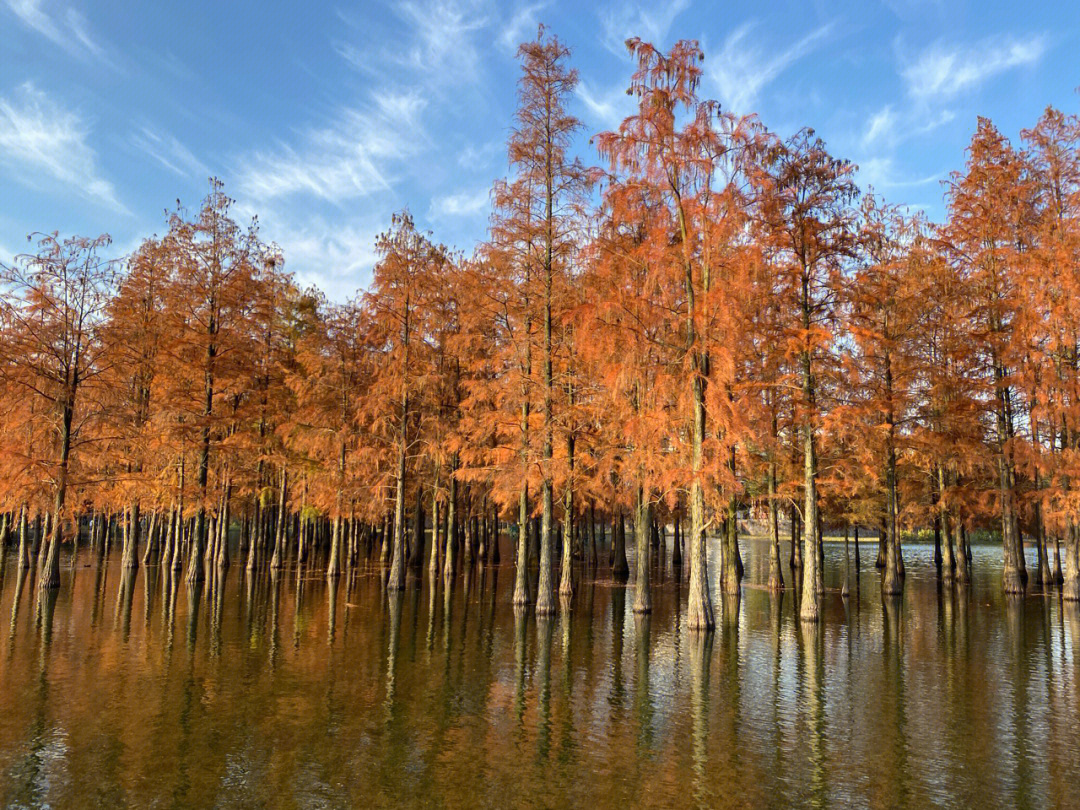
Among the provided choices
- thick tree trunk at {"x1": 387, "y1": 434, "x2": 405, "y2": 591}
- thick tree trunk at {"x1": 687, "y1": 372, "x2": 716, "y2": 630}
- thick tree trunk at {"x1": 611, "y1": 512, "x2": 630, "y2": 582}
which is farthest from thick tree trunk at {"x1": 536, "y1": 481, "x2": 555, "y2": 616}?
thick tree trunk at {"x1": 611, "y1": 512, "x2": 630, "y2": 582}

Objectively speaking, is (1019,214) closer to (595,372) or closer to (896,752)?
(595,372)

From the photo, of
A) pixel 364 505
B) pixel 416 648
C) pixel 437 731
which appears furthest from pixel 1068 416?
pixel 364 505

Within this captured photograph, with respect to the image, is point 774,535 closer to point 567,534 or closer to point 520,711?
point 567,534

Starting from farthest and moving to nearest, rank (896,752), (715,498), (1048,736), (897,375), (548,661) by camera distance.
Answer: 1. (897,375)
2. (715,498)
3. (548,661)
4. (1048,736)
5. (896,752)

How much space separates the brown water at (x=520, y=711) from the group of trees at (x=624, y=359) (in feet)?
16.2

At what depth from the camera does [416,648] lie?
53.5 feet

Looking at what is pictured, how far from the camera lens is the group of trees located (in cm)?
2072

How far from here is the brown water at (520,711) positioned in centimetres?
800

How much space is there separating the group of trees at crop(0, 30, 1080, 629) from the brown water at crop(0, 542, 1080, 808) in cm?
494

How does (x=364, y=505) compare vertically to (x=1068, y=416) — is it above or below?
below

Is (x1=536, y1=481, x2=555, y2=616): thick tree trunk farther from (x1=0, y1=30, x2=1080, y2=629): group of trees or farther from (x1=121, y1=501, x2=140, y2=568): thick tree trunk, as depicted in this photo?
(x1=121, y1=501, x2=140, y2=568): thick tree trunk

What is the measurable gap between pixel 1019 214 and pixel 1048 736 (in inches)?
1058

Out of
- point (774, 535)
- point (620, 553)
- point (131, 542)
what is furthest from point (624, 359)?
point (131, 542)

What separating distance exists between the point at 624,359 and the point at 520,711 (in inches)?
429
